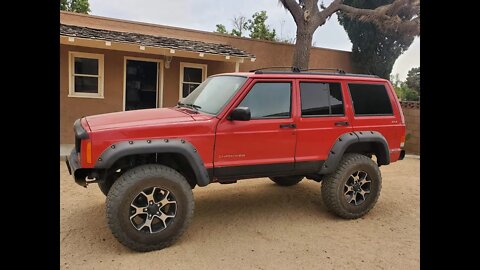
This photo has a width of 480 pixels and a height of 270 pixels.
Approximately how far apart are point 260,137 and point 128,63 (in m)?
7.34

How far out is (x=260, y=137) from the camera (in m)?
4.51

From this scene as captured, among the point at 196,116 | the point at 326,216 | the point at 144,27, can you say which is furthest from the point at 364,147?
the point at 144,27

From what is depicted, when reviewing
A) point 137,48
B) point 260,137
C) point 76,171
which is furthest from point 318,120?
point 137,48

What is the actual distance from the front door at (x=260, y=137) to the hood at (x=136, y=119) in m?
0.54

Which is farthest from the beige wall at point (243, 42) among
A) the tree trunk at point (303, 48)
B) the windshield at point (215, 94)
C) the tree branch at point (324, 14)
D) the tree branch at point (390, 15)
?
the windshield at point (215, 94)

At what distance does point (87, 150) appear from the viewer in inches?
149

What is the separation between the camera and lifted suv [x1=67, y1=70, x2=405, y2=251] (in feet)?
12.9

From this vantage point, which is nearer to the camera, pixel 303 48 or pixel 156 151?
pixel 156 151

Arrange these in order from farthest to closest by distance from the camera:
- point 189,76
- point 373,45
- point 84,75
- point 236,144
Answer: point 373,45 < point 189,76 < point 84,75 < point 236,144

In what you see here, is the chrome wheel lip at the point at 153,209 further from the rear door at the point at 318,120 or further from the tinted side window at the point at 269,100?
the rear door at the point at 318,120

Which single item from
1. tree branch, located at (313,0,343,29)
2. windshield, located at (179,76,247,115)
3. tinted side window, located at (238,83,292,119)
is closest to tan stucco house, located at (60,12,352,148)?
tree branch, located at (313,0,343,29)

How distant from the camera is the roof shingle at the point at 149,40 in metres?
9.32

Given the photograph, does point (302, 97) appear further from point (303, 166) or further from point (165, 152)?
point (165, 152)

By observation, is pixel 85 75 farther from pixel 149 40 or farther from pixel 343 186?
pixel 343 186
